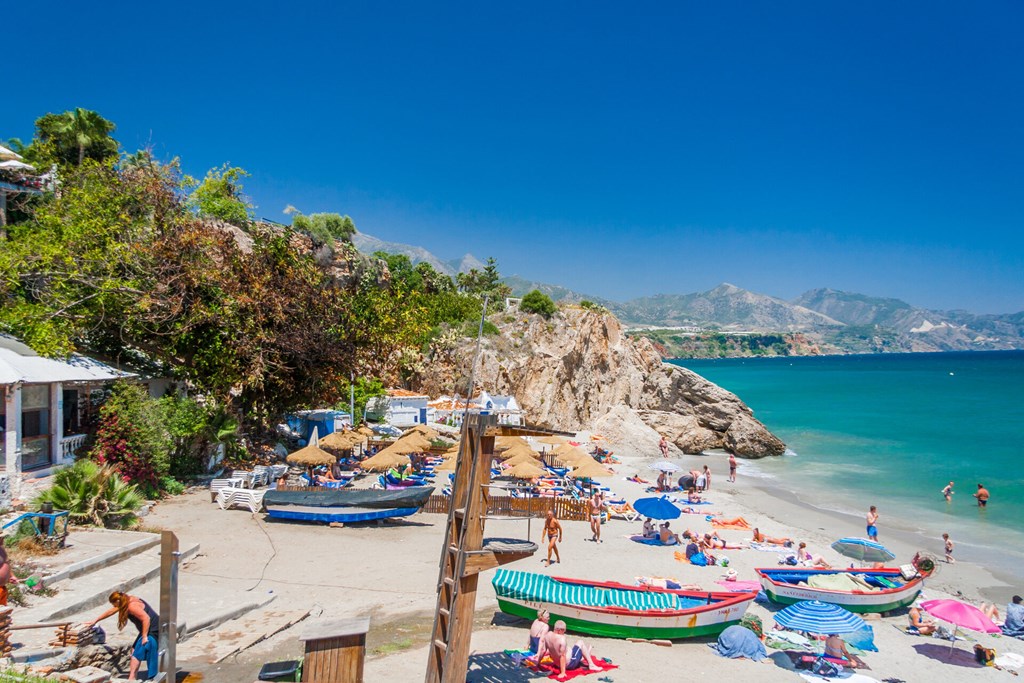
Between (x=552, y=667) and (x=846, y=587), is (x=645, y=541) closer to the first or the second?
(x=846, y=587)

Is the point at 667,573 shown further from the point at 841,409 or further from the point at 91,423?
the point at 841,409

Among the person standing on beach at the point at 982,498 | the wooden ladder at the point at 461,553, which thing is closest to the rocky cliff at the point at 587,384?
the person standing on beach at the point at 982,498

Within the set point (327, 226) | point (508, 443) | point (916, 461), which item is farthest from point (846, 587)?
point (327, 226)

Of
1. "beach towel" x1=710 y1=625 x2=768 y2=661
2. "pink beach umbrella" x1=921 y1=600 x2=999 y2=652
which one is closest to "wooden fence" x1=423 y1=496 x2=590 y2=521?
"beach towel" x1=710 y1=625 x2=768 y2=661

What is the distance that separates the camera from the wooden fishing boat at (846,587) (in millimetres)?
14414

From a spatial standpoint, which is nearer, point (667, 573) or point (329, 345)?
point (667, 573)

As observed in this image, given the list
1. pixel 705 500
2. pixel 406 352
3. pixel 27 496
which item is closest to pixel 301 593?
pixel 27 496

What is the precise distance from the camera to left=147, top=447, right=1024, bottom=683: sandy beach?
10742 millimetres

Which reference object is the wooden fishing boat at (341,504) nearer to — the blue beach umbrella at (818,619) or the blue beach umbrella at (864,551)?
the blue beach umbrella at (818,619)

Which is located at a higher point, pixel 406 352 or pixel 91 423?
pixel 406 352

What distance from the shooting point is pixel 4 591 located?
8.27 meters

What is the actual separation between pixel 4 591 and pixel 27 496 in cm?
960

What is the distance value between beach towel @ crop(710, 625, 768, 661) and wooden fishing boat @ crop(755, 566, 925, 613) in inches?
106

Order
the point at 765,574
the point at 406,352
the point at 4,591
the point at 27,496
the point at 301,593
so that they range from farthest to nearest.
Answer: the point at 406,352 → the point at 27,496 → the point at 765,574 → the point at 301,593 → the point at 4,591
